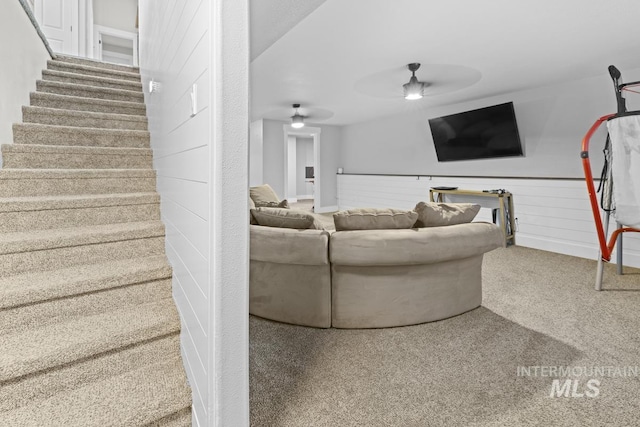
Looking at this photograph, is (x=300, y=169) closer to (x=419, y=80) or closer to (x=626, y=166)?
(x=419, y=80)

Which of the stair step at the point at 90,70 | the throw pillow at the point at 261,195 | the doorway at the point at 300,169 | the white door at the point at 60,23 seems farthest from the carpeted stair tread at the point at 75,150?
the doorway at the point at 300,169

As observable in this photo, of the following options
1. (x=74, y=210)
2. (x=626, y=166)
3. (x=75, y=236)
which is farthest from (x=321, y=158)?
(x=75, y=236)

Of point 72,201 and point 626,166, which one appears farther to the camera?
point 626,166

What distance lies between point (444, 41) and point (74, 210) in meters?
3.18

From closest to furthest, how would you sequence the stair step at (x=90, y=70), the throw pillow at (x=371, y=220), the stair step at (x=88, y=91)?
the throw pillow at (x=371, y=220) → the stair step at (x=88, y=91) → the stair step at (x=90, y=70)

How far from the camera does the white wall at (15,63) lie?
7.04 ft

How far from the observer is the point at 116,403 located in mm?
1236

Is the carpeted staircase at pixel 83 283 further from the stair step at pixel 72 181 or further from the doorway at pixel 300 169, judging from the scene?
the doorway at pixel 300 169

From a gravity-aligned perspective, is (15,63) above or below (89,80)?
below

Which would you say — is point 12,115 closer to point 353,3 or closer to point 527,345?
point 353,3

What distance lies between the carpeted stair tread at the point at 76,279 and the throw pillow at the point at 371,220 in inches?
44.2

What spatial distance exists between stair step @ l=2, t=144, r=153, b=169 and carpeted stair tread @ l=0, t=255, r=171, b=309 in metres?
0.98

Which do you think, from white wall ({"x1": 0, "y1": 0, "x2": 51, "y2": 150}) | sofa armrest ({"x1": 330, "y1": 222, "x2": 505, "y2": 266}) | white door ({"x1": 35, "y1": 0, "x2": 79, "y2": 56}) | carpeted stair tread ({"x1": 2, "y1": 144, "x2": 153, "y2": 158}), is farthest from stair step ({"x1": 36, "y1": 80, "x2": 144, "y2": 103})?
white door ({"x1": 35, "y1": 0, "x2": 79, "y2": 56})

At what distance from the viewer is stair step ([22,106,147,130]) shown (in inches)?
98.8
